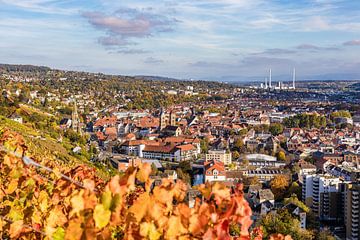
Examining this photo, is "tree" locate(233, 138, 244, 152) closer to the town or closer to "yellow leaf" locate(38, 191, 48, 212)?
the town

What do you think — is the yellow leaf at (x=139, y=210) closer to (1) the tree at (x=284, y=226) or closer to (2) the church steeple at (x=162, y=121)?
(1) the tree at (x=284, y=226)

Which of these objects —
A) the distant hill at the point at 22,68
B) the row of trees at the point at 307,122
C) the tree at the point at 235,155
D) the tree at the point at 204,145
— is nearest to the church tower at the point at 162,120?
the tree at the point at 204,145

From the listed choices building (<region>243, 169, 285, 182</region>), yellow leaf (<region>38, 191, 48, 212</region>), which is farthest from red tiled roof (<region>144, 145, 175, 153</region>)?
yellow leaf (<region>38, 191, 48, 212</region>)

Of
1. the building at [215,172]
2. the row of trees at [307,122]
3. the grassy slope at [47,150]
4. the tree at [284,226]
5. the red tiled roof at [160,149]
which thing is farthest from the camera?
the row of trees at [307,122]

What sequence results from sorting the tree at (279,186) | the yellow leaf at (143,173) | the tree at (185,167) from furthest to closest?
the tree at (185,167) < the tree at (279,186) < the yellow leaf at (143,173)

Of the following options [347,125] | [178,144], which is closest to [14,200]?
[178,144]
